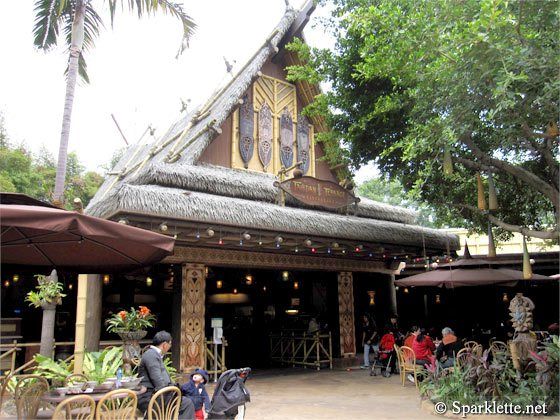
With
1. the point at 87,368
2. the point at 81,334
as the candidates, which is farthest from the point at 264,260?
the point at 87,368

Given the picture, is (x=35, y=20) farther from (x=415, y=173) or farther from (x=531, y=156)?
(x=531, y=156)

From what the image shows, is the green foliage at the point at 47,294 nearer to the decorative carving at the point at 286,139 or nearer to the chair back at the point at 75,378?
the chair back at the point at 75,378

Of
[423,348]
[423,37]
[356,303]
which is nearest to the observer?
[423,37]

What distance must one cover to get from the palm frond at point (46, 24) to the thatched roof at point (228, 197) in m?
3.15

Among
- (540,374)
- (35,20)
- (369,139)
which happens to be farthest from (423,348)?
(35,20)

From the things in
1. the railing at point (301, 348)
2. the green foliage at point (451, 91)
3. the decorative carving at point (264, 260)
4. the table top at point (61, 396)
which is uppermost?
the green foliage at point (451, 91)

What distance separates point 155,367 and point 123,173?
8.52m

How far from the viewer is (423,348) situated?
342 inches

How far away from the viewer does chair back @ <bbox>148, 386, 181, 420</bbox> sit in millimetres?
4113

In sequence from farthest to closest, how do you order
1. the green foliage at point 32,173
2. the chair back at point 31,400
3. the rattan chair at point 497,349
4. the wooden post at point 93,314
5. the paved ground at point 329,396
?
the green foliage at point 32,173
the wooden post at point 93,314
the rattan chair at point 497,349
the paved ground at point 329,396
the chair back at point 31,400

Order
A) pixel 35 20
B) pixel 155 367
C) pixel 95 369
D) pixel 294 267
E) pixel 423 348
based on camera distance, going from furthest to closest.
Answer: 1. pixel 294 267
2. pixel 35 20
3. pixel 423 348
4. pixel 95 369
5. pixel 155 367

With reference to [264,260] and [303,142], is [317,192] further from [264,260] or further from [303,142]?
[303,142]

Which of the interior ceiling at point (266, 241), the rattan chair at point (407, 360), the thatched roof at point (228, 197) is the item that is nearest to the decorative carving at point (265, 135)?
the thatched roof at point (228, 197)

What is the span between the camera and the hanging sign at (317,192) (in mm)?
10180
